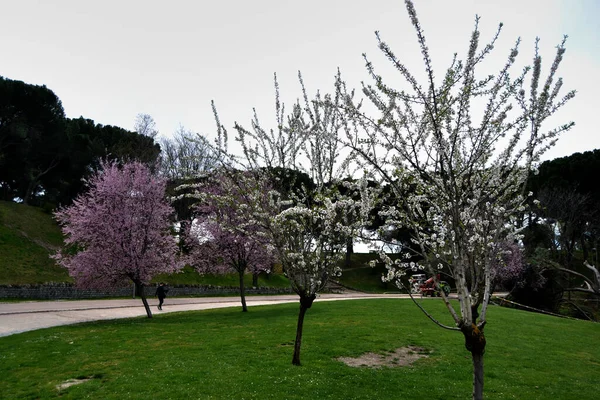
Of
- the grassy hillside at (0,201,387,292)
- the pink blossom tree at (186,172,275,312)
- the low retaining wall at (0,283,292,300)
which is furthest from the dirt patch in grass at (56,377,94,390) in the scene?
the grassy hillside at (0,201,387,292)

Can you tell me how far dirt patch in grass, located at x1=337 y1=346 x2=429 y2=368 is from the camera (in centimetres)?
1084

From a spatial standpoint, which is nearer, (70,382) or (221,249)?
(70,382)

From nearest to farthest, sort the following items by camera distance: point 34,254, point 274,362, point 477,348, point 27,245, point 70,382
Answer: point 477,348, point 70,382, point 274,362, point 34,254, point 27,245

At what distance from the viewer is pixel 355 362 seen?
35.8ft

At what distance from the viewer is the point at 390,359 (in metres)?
11.5

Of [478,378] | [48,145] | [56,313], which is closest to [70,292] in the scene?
[56,313]

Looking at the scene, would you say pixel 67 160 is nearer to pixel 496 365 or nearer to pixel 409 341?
pixel 409 341

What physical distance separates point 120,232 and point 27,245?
893 inches

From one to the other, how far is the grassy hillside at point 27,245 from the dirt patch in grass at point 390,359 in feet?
94.4

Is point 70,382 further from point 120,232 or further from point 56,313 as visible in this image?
point 56,313

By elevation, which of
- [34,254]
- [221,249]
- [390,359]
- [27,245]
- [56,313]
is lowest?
[390,359]

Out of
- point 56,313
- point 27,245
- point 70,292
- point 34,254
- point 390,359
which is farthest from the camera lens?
point 27,245

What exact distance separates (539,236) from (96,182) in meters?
45.8

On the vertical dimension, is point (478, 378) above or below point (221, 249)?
below
